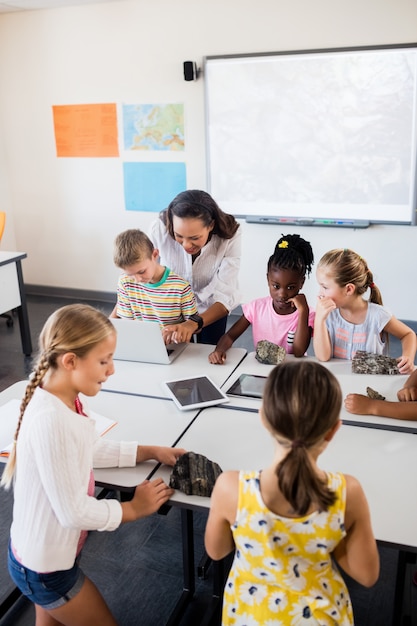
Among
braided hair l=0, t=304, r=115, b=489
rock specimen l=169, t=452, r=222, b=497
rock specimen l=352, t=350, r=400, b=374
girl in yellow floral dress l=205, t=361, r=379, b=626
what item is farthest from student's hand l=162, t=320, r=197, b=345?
girl in yellow floral dress l=205, t=361, r=379, b=626

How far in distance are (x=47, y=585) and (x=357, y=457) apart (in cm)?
89

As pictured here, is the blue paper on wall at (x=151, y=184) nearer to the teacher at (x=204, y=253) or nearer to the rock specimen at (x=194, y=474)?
the teacher at (x=204, y=253)

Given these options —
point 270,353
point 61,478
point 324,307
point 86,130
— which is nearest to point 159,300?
point 270,353

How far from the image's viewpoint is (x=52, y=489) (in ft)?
4.30

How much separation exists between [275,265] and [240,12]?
2.68m

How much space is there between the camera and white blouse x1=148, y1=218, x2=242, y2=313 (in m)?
2.66

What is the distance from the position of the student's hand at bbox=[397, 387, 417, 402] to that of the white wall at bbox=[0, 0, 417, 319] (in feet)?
8.22

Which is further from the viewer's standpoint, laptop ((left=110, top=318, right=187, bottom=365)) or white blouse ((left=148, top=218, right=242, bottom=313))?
white blouse ((left=148, top=218, right=242, bottom=313))

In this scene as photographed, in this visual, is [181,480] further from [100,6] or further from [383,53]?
[100,6]

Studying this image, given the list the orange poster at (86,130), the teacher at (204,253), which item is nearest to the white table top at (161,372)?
the teacher at (204,253)

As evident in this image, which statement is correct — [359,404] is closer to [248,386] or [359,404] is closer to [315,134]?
[248,386]

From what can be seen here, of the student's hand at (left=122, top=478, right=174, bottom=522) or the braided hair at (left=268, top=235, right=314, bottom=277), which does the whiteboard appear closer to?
the braided hair at (left=268, top=235, right=314, bottom=277)

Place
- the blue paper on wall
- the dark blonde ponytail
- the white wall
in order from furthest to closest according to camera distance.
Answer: the blue paper on wall
the white wall
the dark blonde ponytail

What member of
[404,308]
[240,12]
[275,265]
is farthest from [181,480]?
[240,12]
